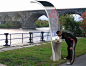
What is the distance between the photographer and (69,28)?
19.8m

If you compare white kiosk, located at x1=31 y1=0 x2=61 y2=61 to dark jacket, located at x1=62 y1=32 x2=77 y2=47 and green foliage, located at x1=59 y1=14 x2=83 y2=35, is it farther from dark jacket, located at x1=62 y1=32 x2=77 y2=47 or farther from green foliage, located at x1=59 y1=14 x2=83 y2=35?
green foliage, located at x1=59 y1=14 x2=83 y2=35

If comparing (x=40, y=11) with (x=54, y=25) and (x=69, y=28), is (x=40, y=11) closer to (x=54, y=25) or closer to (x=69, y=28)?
(x=69, y=28)

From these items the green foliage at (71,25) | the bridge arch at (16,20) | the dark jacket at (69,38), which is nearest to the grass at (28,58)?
the dark jacket at (69,38)

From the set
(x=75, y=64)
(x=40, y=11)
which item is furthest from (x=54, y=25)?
(x=40, y=11)

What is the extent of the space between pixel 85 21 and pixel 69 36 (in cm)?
1206

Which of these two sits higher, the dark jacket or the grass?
the dark jacket

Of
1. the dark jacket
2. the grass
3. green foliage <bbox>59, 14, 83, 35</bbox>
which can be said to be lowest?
the grass

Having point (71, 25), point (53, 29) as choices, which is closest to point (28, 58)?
point (53, 29)

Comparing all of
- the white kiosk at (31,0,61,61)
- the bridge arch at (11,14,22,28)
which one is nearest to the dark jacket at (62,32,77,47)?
the white kiosk at (31,0,61,61)

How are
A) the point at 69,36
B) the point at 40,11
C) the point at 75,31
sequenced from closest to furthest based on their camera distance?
the point at 69,36, the point at 75,31, the point at 40,11

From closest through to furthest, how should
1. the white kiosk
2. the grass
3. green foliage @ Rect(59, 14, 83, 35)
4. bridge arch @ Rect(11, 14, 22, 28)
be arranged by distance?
the grass, the white kiosk, green foliage @ Rect(59, 14, 83, 35), bridge arch @ Rect(11, 14, 22, 28)

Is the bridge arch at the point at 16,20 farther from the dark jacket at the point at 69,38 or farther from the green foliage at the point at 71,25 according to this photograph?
the dark jacket at the point at 69,38

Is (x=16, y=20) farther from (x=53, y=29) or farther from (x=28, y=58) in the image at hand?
(x=53, y=29)

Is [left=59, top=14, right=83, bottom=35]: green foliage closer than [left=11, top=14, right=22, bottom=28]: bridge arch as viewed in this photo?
Yes
